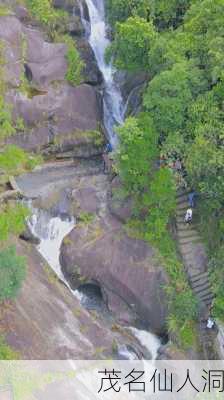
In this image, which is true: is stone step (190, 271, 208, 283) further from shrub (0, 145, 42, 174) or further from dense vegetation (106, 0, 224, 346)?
shrub (0, 145, 42, 174)

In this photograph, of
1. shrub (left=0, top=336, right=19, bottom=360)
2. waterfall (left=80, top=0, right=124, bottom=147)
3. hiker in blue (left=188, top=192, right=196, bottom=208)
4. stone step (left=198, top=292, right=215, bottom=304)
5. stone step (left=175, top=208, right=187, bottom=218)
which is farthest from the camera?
waterfall (left=80, top=0, right=124, bottom=147)

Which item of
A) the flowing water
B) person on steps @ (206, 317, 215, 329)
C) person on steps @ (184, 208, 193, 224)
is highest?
person on steps @ (184, 208, 193, 224)

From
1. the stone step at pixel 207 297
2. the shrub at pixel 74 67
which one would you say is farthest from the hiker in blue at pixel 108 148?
the stone step at pixel 207 297

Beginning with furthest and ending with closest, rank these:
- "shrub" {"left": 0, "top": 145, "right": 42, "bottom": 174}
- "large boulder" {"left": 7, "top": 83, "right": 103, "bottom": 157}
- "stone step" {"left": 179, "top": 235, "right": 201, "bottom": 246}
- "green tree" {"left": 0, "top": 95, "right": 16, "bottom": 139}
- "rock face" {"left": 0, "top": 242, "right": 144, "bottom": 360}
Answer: "large boulder" {"left": 7, "top": 83, "right": 103, "bottom": 157}, "green tree" {"left": 0, "top": 95, "right": 16, "bottom": 139}, "shrub" {"left": 0, "top": 145, "right": 42, "bottom": 174}, "stone step" {"left": 179, "top": 235, "right": 201, "bottom": 246}, "rock face" {"left": 0, "top": 242, "right": 144, "bottom": 360}

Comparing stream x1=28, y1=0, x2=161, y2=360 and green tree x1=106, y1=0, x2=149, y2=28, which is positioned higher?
green tree x1=106, y1=0, x2=149, y2=28

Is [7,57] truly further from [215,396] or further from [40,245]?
[215,396]

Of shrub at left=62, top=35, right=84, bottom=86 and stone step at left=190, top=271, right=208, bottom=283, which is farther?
shrub at left=62, top=35, right=84, bottom=86

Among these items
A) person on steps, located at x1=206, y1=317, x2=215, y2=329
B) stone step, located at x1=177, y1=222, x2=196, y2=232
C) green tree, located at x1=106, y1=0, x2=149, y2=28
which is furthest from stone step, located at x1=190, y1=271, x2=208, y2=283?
green tree, located at x1=106, y1=0, x2=149, y2=28

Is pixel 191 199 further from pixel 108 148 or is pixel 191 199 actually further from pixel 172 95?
pixel 108 148
